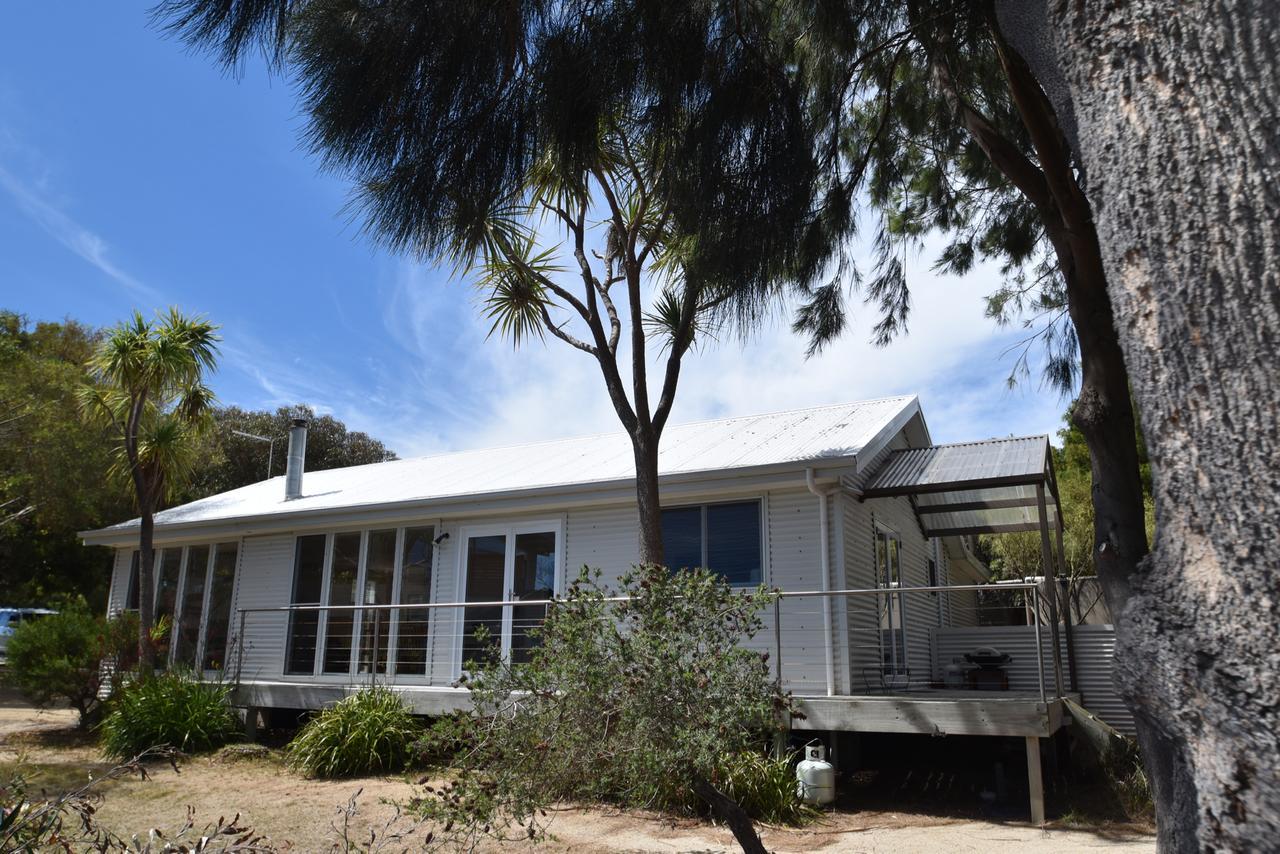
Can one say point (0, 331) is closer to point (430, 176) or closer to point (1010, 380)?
point (430, 176)

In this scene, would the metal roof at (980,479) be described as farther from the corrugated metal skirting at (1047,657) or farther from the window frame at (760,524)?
the corrugated metal skirting at (1047,657)

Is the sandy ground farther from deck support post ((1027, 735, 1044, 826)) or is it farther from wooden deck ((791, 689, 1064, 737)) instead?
wooden deck ((791, 689, 1064, 737))

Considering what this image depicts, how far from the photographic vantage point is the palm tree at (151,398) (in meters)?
13.7

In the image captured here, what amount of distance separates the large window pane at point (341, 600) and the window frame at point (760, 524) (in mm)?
5319

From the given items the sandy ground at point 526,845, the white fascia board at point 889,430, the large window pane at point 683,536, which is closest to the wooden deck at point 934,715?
the sandy ground at point 526,845

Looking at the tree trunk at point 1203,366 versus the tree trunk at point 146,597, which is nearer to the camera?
the tree trunk at point 1203,366

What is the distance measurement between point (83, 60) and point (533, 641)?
8.79m

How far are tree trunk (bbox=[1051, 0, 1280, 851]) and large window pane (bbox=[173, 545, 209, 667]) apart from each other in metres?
16.3

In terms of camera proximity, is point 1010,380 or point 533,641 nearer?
point 1010,380

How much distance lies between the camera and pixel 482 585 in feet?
42.5

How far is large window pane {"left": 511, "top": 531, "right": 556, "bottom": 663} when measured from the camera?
40.3ft

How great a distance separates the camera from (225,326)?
49.2 ft

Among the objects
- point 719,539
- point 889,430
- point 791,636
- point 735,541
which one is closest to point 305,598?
point 719,539

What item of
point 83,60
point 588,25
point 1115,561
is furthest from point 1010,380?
point 83,60
